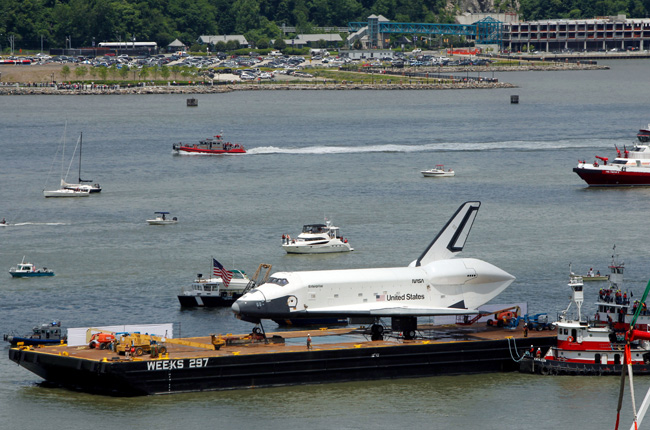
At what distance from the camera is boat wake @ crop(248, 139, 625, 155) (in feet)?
498

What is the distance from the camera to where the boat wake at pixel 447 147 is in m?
152

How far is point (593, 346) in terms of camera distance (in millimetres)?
53469

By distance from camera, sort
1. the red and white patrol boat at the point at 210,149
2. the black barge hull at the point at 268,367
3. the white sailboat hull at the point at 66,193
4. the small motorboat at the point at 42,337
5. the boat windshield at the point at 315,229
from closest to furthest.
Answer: the black barge hull at the point at 268,367 → the small motorboat at the point at 42,337 → the boat windshield at the point at 315,229 → the white sailboat hull at the point at 66,193 → the red and white patrol boat at the point at 210,149

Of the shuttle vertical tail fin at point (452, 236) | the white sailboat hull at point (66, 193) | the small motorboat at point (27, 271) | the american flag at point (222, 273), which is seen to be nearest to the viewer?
the shuttle vertical tail fin at point (452, 236)

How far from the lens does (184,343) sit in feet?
176

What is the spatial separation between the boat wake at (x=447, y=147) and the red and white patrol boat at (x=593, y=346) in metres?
A: 97.8

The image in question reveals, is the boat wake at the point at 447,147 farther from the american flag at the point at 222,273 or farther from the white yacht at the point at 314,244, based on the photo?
the american flag at the point at 222,273

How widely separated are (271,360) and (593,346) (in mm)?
14806

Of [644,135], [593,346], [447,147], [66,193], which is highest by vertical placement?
[644,135]

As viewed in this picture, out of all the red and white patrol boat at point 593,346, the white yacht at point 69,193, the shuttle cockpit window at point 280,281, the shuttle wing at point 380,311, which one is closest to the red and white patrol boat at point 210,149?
the white yacht at point 69,193

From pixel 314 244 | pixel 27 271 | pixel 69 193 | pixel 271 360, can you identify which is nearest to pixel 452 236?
pixel 271 360

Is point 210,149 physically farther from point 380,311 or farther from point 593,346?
point 593,346

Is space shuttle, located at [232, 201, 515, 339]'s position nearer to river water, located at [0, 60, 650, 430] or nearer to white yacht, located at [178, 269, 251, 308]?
river water, located at [0, 60, 650, 430]

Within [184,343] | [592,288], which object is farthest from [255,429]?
[592,288]
